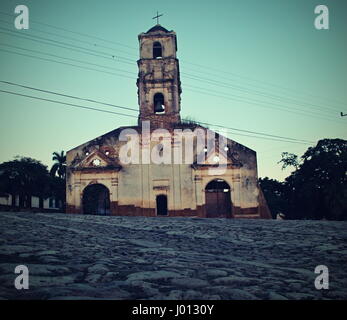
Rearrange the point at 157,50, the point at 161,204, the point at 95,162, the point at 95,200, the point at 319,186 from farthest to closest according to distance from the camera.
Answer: the point at 319,186, the point at 95,200, the point at 157,50, the point at 95,162, the point at 161,204

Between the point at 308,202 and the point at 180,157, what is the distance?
15.9m

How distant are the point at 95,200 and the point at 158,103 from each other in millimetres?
8858

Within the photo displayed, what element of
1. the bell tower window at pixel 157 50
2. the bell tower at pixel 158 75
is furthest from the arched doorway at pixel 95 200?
the bell tower window at pixel 157 50

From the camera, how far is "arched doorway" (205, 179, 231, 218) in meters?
20.1

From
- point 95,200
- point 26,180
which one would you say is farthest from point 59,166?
point 95,200

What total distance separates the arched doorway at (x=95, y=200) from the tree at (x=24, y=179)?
13116 millimetres

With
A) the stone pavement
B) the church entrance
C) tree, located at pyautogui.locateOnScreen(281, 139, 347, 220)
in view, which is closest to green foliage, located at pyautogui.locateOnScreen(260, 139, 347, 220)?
tree, located at pyautogui.locateOnScreen(281, 139, 347, 220)

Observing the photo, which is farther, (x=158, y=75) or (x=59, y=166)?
(x=59, y=166)

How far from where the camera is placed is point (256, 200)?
771 inches

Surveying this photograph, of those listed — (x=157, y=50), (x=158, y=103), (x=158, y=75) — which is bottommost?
(x=158, y=103)

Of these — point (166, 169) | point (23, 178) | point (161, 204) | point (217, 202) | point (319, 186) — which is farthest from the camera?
point (23, 178)

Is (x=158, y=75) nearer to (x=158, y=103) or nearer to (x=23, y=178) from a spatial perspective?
(x=158, y=103)

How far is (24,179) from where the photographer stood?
33.0 metres
